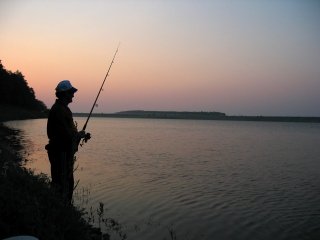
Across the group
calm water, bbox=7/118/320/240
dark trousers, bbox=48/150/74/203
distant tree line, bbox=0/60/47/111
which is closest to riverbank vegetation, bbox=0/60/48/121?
distant tree line, bbox=0/60/47/111

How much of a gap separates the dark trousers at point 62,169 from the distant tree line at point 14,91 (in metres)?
80.7

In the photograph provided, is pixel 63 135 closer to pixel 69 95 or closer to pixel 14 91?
pixel 69 95

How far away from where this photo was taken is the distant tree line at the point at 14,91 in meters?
83.3

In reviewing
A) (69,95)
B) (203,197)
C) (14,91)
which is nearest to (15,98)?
(14,91)

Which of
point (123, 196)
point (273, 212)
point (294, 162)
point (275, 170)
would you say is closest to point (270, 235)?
point (273, 212)

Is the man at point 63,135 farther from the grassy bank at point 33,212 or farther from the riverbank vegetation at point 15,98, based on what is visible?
the riverbank vegetation at point 15,98

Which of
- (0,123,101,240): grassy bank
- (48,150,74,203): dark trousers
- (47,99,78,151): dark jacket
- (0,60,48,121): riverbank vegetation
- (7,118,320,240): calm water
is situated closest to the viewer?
(0,123,101,240): grassy bank

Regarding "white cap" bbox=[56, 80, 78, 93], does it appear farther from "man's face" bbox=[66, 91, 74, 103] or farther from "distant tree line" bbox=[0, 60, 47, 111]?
"distant tree line" bbox=[0, 60, 47, 111]

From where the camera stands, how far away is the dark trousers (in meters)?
7.11

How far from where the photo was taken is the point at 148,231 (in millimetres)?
9789

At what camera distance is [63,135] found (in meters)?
7.01

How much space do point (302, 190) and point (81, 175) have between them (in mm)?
9345

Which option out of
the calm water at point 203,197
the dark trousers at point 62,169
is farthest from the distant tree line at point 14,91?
the dark trousers at point 62,169

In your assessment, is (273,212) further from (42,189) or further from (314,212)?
(42,189)
